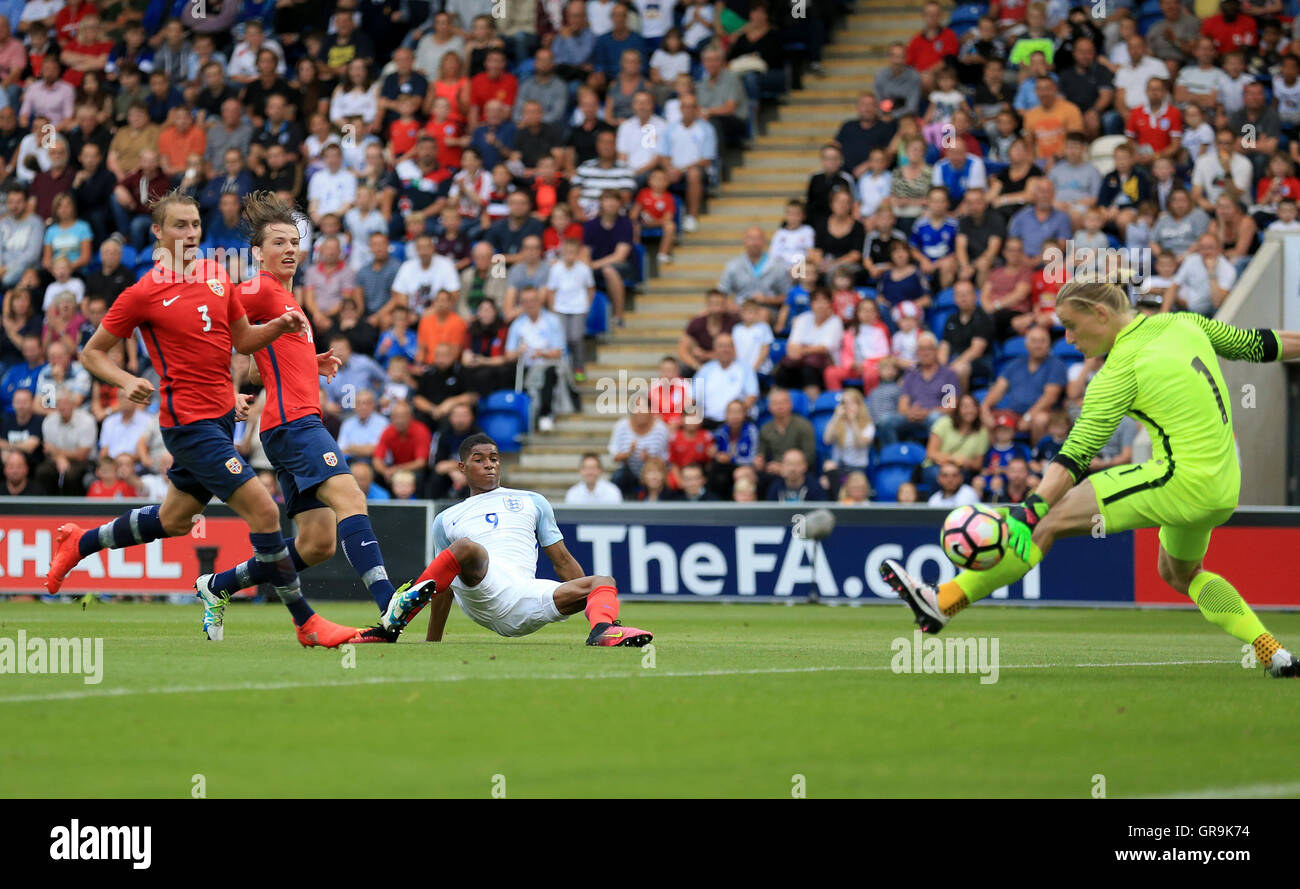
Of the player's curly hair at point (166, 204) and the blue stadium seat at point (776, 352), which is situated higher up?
the player's curly hair at point (166, 204)

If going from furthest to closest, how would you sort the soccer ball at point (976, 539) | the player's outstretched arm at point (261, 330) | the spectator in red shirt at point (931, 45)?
the spectator in red shirt at point (931, 45)
the player's outstretched arm at point (261, 330)
the soccer ball at point (976, 539)

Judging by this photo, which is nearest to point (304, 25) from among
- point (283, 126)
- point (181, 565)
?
point (283, 126)

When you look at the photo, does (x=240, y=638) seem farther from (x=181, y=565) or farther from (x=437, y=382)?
(x=437, y=382)

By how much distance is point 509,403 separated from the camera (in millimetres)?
21406

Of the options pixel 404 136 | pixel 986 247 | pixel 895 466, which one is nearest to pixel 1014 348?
pixel 986 247

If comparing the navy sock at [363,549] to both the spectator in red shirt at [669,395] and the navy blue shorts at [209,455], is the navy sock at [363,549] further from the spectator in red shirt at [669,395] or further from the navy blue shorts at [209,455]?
the spectator in red shirt at [669,395]

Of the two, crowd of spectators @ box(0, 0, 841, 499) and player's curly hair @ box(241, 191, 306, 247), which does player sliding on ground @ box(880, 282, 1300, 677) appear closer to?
player's curly hair @ box(241, 191, 306, 247)

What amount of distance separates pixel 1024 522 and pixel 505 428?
528 inches

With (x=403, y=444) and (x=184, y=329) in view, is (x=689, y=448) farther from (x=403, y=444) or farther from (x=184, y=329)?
(x=184, y=329)

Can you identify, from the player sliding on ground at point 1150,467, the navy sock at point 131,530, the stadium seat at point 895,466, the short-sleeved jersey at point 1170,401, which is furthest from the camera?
the stadium seat at point 895,466

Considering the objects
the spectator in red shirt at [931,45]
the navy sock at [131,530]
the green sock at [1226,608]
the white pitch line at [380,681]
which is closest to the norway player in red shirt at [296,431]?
the navy sock at [131,530]

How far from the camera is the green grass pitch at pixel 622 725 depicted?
5750 mm

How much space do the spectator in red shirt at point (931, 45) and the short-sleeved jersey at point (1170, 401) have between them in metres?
14.6

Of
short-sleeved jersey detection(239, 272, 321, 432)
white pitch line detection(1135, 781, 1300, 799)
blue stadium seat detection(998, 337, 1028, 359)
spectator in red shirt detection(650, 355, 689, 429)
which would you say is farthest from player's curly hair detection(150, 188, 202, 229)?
blue stadium seat detection(998, 337, 1028, 359)
